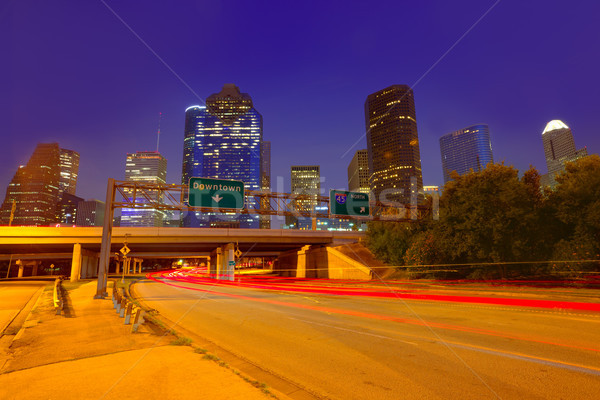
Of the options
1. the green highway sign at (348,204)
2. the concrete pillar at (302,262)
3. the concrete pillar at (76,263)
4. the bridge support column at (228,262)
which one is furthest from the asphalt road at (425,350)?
the concrete pillar at (76,263)

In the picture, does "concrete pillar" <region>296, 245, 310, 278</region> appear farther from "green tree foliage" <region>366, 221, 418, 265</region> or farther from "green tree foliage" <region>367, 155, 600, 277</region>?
"green tree foliage" <region>367, 155, 600, 277</region>

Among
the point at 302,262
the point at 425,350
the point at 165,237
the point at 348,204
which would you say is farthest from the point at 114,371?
the point at 302,262

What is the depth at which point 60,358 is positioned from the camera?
270 inches

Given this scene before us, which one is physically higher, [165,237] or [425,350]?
[165,237]

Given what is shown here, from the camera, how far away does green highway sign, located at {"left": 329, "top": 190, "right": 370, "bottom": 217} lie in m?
29.7

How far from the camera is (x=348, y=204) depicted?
30531mm

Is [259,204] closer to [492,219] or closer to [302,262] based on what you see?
[492,219]

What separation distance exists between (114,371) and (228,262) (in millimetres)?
48883

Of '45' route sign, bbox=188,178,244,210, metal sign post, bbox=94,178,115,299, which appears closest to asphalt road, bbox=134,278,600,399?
metal sign post, bbox=94,178,115,299

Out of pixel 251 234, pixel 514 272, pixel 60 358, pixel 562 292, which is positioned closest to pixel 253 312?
pixel 60 358

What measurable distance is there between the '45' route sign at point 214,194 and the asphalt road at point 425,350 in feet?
45.4

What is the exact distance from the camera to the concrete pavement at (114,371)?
→ 470cm

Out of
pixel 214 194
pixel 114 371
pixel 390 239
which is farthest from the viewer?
pixel 390 239

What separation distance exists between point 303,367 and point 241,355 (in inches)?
66.9
